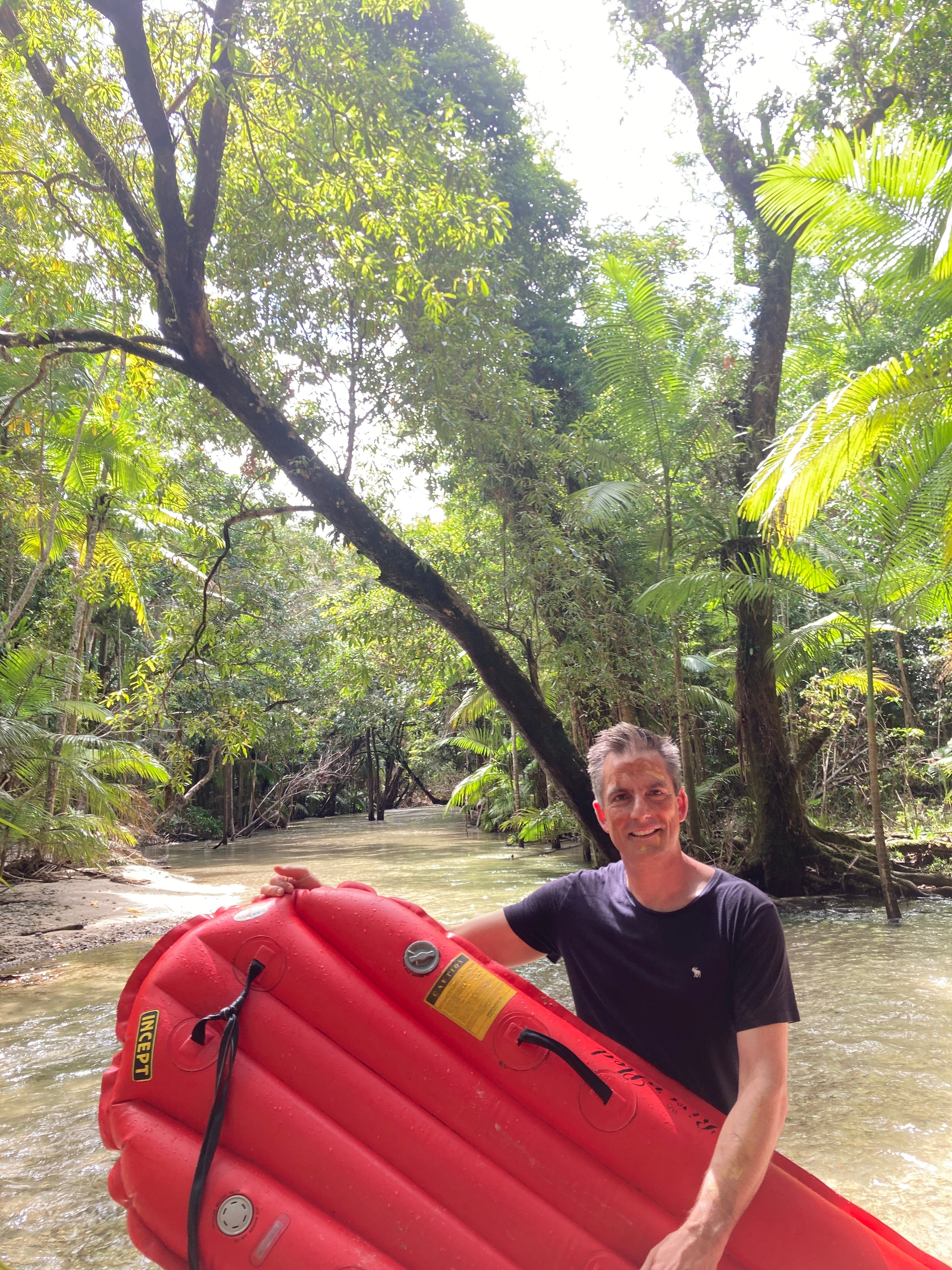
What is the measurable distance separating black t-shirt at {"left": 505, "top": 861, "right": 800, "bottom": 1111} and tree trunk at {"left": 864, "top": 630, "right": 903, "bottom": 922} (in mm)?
5614

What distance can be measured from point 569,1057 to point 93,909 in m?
8.08

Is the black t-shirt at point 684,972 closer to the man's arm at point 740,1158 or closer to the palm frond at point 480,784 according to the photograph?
the man's arm at point 740,1158

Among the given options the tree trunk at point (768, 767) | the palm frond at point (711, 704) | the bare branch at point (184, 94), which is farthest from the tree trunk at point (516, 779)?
the bare branch at point (184, 94)

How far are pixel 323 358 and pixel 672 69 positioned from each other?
5.91 m

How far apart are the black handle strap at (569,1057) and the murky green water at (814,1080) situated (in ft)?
4.83

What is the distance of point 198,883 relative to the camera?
11.1 meters

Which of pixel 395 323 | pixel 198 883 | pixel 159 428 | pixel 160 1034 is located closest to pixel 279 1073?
pixel 160 1034

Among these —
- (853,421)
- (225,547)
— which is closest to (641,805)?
(853,421)

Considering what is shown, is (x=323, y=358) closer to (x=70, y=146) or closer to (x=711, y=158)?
(x=70, y=146)

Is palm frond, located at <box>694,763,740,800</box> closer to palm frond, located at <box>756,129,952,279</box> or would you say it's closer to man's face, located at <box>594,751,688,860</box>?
palm frond, located at <box>756,129,952,279</box>

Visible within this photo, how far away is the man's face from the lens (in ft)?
6.38

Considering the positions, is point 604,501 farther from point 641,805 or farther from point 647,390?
point 641,805

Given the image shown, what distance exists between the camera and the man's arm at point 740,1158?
4.82 feet

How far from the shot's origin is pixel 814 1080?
3.97m
